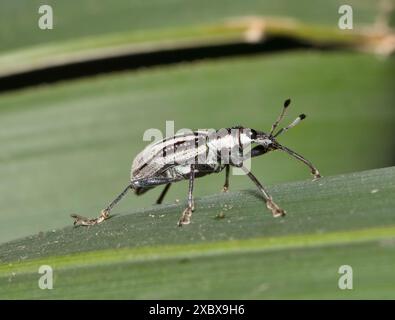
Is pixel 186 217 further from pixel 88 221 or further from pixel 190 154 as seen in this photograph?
pixel 190 154

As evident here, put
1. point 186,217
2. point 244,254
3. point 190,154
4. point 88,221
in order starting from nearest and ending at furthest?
point 244,254
point 186,217
point 88,221
point 190,154

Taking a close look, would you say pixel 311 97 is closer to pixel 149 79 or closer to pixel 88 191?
pixel 149 79

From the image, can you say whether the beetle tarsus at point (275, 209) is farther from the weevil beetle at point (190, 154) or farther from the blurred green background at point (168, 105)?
the blurred green background at point (168, 105)

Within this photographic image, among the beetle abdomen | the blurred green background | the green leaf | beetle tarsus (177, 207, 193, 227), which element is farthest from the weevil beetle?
the green leaf

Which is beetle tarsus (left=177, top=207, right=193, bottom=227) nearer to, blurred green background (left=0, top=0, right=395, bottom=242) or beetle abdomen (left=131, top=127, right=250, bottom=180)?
beetle abdomen (left=131, top=127, right=250, bottom=180)

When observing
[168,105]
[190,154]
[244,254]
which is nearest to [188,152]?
[190,154]

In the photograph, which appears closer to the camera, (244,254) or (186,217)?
(244,254)

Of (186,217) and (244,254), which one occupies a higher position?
Result: (186,217)
